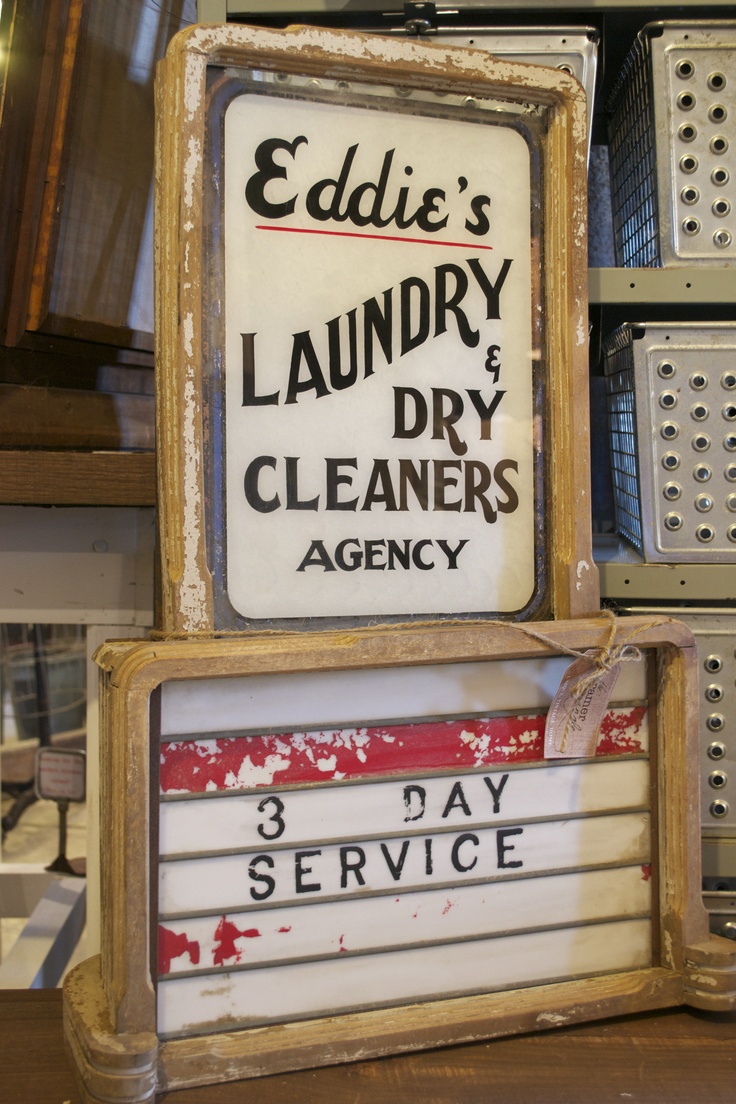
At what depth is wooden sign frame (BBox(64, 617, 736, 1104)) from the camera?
2.79 ft

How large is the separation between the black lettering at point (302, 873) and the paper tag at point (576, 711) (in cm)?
30

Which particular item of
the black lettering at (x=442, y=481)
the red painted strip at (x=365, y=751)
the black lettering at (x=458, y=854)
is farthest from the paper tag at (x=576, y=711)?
the black lettering at (x=442, y=481)

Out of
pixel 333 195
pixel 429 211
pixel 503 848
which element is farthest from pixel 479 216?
pixel 503 848

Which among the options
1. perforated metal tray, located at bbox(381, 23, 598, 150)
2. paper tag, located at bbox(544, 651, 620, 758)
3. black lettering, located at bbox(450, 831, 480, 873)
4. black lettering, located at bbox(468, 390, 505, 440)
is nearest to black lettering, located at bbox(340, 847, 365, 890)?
black lettering, located at bbox(450, 831, 480, 873)

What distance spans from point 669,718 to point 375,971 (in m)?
0.45

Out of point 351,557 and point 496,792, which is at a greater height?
point 351,557

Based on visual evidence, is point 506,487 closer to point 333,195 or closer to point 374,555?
point 374,555

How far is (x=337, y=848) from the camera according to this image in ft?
3.11

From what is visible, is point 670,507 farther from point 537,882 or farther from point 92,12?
point 92,12

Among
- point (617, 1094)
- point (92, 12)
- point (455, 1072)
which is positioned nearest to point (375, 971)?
point (455, 1072)

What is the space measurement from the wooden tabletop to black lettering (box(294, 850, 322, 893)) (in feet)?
0.58

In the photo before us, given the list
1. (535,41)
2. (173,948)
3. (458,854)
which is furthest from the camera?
(535,41)

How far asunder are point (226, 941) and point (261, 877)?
7 centimetres

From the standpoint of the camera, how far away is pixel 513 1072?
2.98 ft
